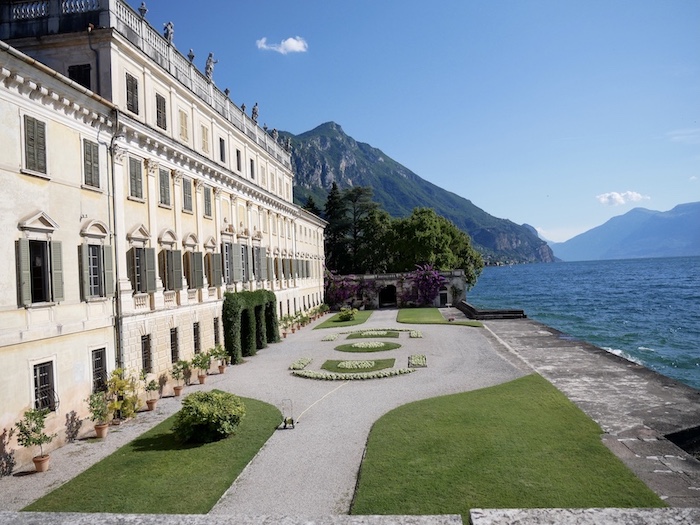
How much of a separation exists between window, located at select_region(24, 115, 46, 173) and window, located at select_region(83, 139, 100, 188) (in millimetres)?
2300

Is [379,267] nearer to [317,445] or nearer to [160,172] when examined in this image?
[160,172]

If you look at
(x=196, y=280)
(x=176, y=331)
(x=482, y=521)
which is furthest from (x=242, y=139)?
(x=482, y=521)

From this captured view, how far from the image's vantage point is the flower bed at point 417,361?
29.9 metres

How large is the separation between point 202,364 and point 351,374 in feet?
24.9

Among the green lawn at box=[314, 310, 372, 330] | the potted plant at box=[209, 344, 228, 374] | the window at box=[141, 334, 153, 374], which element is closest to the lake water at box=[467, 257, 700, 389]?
the green lawn at box=[314, 310, 372, 330]

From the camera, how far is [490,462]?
1466 cm

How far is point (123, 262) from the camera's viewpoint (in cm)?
2202

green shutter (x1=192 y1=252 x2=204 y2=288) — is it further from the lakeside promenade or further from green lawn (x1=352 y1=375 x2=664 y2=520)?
green lawn (x1=352 y1=375 x2=664 y2=520)

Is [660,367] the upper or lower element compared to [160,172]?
lower

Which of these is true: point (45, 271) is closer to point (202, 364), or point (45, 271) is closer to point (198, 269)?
point (202, 364)

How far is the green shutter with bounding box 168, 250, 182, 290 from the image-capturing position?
26.4m

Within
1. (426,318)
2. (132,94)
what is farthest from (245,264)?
(426,318)

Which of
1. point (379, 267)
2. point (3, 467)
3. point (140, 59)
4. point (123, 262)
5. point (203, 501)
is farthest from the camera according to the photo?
point (379, 267)

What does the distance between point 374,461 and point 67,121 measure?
1502cm
